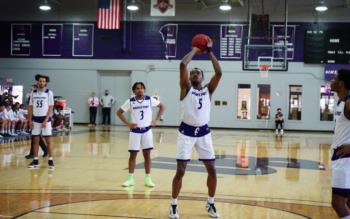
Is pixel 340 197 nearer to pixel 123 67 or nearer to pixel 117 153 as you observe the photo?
pixel 117 153

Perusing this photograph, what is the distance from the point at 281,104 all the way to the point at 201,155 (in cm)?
2028

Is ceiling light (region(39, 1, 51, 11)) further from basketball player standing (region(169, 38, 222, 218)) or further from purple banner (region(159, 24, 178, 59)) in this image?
basketball player standing (region(169, 38, 222, 218))

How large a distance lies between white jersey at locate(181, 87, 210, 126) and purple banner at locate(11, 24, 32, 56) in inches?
900

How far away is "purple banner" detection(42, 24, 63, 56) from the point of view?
27.2 m

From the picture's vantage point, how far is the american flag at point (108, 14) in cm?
2253

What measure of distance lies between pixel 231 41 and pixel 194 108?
66.5 ft

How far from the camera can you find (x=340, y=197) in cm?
452

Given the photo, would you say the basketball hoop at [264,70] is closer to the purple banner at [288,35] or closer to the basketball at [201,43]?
the purple banner at [288,35]

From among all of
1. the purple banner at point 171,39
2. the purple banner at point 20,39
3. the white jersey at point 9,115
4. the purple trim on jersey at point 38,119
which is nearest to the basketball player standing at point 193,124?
the purple trim on jersey at point 38,119

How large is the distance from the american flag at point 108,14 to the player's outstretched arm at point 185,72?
16.9 m

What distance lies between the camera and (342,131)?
15.0 feet

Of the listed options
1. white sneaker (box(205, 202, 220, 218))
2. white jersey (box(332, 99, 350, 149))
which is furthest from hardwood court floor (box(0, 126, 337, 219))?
white jersey (box(332, 99, 350, 149))

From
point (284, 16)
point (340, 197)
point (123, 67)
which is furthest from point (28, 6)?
point (340, 197)

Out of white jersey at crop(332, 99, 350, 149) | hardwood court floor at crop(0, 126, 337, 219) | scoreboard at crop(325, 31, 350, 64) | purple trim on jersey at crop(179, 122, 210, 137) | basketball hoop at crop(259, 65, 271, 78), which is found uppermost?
scoreboard at crop(325, 31, 350, 64)
